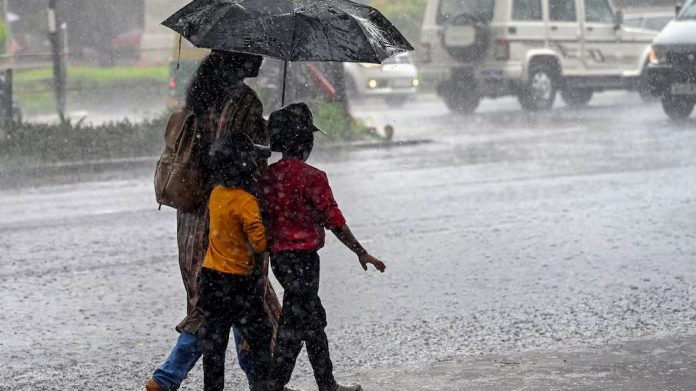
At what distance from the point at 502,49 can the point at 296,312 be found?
17266 millimetres

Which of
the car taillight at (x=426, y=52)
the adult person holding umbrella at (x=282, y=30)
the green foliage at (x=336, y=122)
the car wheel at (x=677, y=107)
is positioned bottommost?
the green foliage at (x=336, y=122)

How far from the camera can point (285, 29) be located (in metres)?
4.81

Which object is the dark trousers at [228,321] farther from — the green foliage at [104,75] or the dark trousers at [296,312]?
the green foliage at [104,75]

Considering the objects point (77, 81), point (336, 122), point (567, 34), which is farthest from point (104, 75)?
point (336, 122)

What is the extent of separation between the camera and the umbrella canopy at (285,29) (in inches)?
187

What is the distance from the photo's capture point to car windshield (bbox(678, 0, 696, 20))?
750 inches

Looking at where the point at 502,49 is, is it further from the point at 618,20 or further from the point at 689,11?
the point at 689,11

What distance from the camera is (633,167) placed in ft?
44.7

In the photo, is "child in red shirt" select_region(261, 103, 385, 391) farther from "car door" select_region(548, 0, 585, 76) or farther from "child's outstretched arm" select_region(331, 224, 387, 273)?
"car door" select_region(548, 0, 585, 76)

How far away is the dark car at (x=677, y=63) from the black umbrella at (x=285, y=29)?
14.3m

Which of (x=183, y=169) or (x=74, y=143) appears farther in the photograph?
(x=74, y=143)

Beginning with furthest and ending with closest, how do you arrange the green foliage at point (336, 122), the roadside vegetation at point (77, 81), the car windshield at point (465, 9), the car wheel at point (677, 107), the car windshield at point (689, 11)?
the roadside vegetation at point (77, 81)
the car windshield at point (465, 9)
the car wheel at point (677, 107)
the car windshield at point (689, 11)
the green foliage at point (336, 122)

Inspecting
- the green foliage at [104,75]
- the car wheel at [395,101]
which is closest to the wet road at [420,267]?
the car wheel at [395,101]

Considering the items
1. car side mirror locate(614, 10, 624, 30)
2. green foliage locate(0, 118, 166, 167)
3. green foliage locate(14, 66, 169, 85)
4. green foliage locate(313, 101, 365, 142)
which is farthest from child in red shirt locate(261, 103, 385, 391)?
green foliage locate(14, 66, 169, 85)
